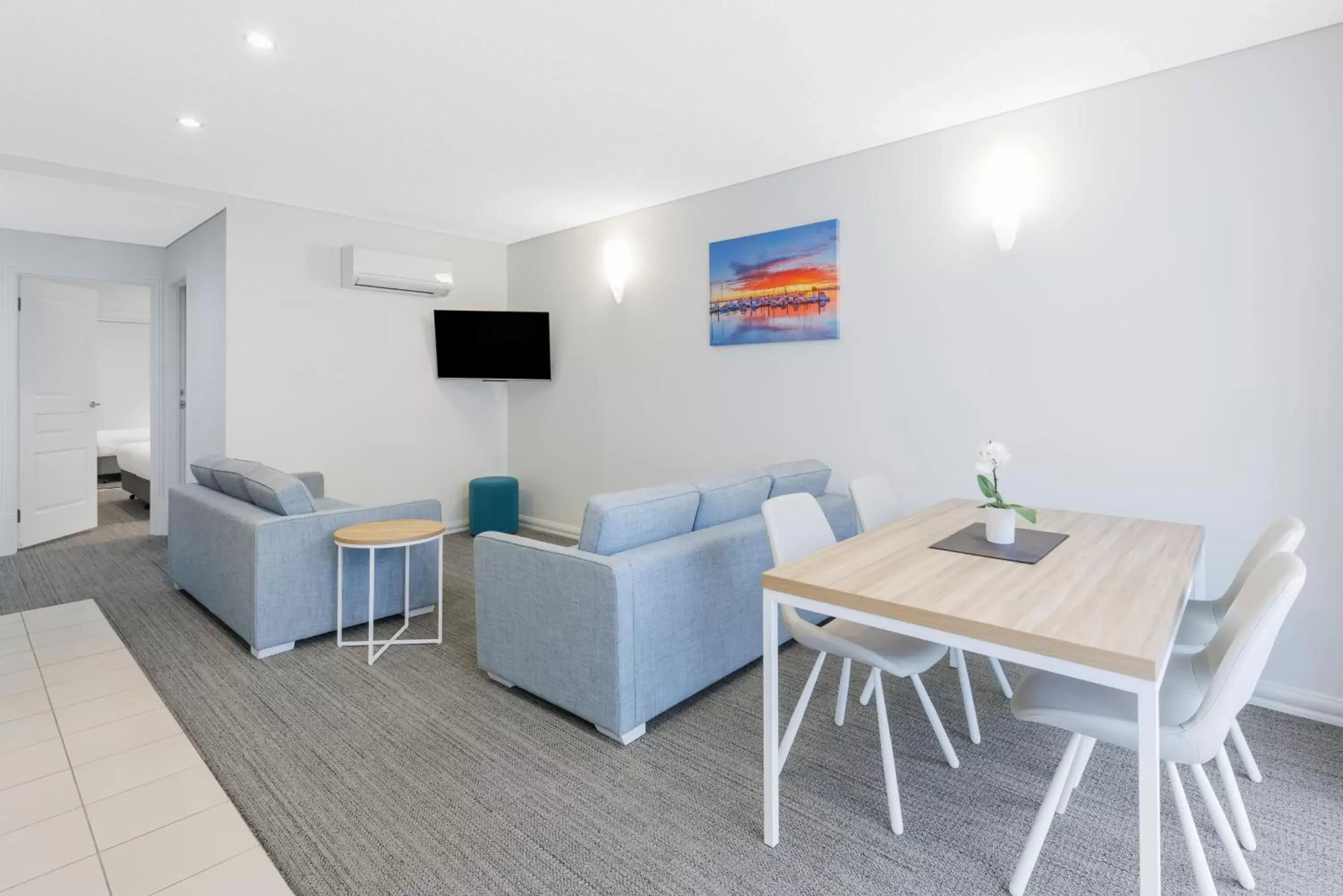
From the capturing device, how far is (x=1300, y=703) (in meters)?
2.51

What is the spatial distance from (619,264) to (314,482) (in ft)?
8.45

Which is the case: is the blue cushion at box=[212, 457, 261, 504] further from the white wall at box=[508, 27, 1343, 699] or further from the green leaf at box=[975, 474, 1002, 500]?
the green leaf at box=[975, 474, 1002, 500]

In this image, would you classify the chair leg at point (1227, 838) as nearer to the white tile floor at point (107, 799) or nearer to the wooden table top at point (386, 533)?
the white tile floor at point (107, 799)

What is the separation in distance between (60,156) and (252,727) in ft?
11.1

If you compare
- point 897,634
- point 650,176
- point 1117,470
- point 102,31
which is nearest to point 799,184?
point 650,176

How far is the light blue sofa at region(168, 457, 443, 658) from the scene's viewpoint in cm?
299

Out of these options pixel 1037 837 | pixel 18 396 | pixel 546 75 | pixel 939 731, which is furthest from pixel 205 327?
pixel 1037 837

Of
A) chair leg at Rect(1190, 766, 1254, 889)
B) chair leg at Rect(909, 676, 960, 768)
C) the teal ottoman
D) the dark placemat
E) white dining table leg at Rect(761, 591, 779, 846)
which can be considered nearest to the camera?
chair leg at Rect(1190, 766, 1254, 889)

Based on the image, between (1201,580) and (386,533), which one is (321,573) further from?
(1201,580)

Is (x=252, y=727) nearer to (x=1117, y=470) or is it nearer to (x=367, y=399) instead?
(x=367, y=399)

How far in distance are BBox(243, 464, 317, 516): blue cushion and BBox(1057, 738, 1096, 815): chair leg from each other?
3193 mm

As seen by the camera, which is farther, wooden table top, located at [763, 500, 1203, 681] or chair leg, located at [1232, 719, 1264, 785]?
chair leg, located at [1232, 719, 1264, 785]

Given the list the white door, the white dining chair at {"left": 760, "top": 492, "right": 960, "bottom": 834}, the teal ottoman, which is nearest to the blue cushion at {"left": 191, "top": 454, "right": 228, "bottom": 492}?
the teal ottoman

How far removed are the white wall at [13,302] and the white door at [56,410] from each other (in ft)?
0.22
